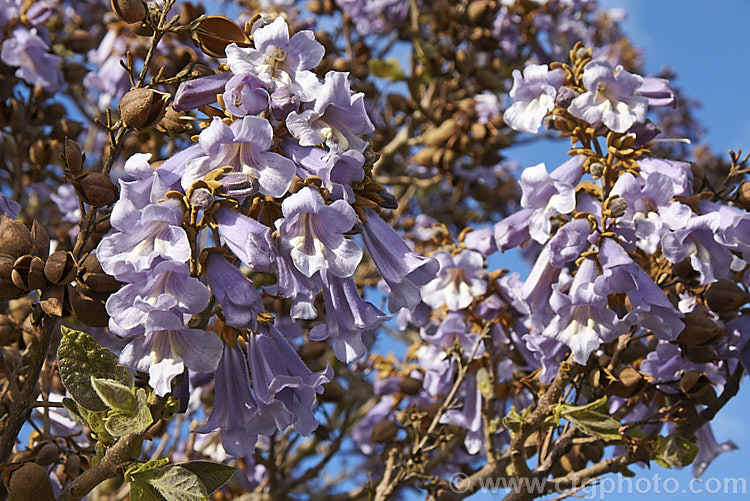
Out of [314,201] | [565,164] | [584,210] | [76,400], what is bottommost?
[76,400]

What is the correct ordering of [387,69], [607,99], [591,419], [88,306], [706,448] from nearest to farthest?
1. [88,306]
2. [591,419]
3. [607,99]
4. [706,448]
5. [387,69]

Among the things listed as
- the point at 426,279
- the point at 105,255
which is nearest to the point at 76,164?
the point at 105,255

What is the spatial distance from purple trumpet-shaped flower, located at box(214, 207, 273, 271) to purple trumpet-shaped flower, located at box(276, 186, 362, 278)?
5 cm

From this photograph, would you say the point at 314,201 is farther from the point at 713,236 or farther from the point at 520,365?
the point at 520,365

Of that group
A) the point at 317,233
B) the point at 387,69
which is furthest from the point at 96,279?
the point at 387,69

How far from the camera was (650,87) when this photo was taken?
2.44 meters

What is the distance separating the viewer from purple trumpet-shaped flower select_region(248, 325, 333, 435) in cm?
171

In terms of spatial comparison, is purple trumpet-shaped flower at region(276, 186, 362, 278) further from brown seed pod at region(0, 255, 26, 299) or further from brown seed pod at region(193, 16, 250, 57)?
brown seed pod at region(0, 255, 26, 299)

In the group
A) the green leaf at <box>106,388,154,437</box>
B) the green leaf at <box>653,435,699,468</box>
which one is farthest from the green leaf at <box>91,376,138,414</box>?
the green leaf at <box>653,435,699,468</box>

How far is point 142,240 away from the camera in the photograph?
150cm

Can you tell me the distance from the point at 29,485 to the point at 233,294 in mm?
616

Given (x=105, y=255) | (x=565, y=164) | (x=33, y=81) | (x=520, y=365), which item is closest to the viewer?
(x=105, y=255)

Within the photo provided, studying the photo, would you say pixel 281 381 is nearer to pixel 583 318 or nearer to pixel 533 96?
pixel 583 318

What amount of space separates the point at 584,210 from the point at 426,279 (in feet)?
2.15
